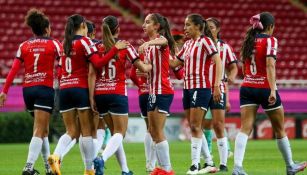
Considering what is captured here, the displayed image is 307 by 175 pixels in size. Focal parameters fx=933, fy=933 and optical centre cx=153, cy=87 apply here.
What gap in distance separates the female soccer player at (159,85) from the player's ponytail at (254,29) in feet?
3.25

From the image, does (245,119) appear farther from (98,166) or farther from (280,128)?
(98,166)

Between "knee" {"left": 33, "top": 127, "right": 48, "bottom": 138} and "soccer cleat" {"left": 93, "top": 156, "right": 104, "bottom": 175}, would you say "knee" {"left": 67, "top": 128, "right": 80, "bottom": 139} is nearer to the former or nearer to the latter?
"knee" {"left": 33, "top": 127, "right": 48, "bottom": 138}

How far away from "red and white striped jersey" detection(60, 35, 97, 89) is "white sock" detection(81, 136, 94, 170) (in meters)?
0.66

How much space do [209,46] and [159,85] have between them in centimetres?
120

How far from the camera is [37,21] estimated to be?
11.8 meters

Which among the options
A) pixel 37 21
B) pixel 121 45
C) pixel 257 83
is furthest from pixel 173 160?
pixel 121 45

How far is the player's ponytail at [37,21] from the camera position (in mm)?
11797

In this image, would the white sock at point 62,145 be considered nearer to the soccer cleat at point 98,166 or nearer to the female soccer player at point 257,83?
the soccer cleat at point 98,166

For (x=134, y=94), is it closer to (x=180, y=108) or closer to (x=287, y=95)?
(x=180, y=108)

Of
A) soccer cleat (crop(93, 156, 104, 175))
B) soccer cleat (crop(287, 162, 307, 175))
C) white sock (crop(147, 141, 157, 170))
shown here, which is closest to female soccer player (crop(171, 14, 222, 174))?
white sock (crop(147, 141, 157, 170))

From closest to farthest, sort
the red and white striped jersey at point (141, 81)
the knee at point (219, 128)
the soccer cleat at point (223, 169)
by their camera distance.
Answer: the red and white striped jersey at point (141, 81)
the soccer cleat at point (223, 169)
the knee at point (219, 128)

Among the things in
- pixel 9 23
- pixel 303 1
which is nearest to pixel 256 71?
pixel 9 23

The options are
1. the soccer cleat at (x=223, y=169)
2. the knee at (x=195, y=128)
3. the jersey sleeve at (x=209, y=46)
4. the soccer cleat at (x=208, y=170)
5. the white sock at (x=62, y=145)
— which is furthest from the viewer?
the soccer cleat at (x=223, y=169)

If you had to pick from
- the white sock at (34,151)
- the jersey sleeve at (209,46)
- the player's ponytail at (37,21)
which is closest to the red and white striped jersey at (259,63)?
the jersey sleeve at (209,46)
